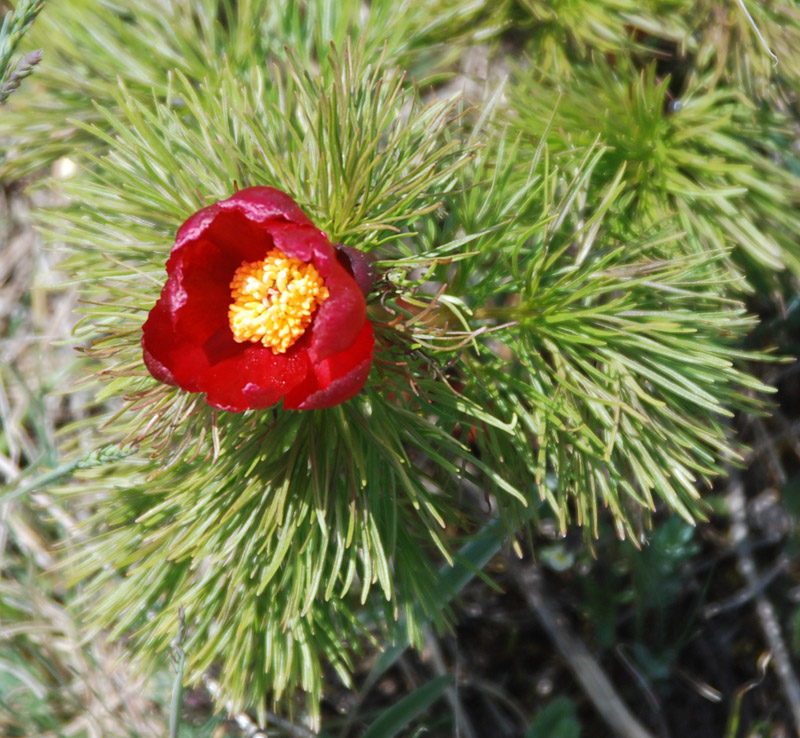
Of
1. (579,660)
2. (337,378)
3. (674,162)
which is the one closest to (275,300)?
(337,378)

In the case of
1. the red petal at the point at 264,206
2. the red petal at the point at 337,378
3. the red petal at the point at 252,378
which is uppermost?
the red petal at the point at 264,206

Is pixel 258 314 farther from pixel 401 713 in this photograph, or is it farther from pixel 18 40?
pixel 401 713

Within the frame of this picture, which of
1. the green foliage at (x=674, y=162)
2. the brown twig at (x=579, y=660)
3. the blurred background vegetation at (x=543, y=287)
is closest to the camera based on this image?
the blurred background vegetation at (x=543, y=287)

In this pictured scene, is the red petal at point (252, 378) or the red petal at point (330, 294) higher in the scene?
the red petal at point (330, 294)

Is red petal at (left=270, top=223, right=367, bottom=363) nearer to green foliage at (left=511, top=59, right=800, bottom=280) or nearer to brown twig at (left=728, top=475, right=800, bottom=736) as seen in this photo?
green foliage at (left=511, top=59, right=800, bottom=280)

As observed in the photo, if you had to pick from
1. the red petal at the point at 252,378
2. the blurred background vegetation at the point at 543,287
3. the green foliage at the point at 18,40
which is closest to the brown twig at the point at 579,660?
the blurred background vegetation at the point at 543,287

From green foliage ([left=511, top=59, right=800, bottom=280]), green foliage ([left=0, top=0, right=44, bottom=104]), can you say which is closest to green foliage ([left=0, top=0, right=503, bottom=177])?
green foliage ([left=511, top=59, right=800, bottom=280])

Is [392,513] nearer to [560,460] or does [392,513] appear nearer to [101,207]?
[560,460]

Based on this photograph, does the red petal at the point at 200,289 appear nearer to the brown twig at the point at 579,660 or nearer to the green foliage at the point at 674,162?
the green foliage at the point at 674,162
